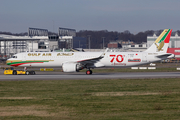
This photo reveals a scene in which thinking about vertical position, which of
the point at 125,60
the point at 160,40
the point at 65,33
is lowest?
the point at 125,60

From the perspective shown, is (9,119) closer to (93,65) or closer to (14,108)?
(14,108)

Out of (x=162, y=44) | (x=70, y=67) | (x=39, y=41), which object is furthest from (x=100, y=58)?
(x=39, y=41)

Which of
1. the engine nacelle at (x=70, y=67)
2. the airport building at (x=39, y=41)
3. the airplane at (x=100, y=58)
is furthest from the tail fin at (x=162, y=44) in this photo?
the airport building at (x=39, y=41)

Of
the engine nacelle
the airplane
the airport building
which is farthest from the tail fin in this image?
the airport building

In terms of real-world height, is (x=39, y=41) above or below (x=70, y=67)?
above

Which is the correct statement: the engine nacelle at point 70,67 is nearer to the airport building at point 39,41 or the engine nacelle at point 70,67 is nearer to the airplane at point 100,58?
the airplane at point 100,58

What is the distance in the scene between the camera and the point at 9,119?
12359 millimetres

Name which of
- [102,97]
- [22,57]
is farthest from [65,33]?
[102,97]

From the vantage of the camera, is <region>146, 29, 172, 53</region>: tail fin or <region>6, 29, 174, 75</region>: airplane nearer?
<region>6, 29, 174, 75</region>: airplane

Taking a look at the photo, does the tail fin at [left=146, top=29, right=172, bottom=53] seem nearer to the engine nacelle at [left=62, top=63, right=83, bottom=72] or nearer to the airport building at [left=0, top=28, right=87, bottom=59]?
the engine nacelle at [left=62, top=63, right=83, bottom=72]

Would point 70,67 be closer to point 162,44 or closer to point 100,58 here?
point 100,58

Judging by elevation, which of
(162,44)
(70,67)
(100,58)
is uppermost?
(162,44)

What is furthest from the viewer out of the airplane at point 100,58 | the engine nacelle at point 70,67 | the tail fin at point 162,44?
the tail fin at point 162,44

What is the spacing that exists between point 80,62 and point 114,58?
5552 millimetres
